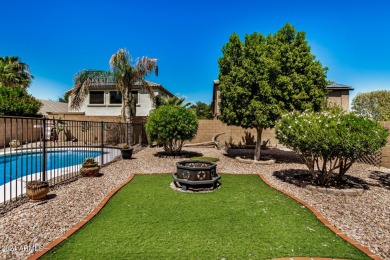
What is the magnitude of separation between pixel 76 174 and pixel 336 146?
948 cm

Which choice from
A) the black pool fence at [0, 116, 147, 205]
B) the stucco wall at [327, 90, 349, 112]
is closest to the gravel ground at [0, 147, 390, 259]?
the black pool fence at [0, 116, 147, 205]

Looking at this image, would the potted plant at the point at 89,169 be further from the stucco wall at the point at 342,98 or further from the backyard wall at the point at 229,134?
the stucco wall at the point at 342,98

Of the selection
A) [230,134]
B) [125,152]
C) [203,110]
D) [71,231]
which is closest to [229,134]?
[230,134]

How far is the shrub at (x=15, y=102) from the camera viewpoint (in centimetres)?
1748

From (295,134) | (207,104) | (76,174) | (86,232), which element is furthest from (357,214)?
(207,104)

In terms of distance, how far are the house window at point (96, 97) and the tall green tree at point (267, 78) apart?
18.4 meters

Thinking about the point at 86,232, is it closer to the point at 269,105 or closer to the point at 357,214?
the point at 357,214

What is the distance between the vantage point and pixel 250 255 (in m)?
3.52

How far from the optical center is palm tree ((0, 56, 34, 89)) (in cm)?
2075

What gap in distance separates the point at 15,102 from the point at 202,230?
821 inches

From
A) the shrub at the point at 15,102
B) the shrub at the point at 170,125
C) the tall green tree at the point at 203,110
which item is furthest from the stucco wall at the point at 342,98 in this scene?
the shrub at the point at 15,102

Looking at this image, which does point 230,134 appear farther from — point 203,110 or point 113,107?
point 203,110

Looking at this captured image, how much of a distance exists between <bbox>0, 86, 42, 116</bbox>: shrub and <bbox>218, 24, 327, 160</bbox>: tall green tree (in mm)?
17350

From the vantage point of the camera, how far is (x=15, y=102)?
17.9 meters
